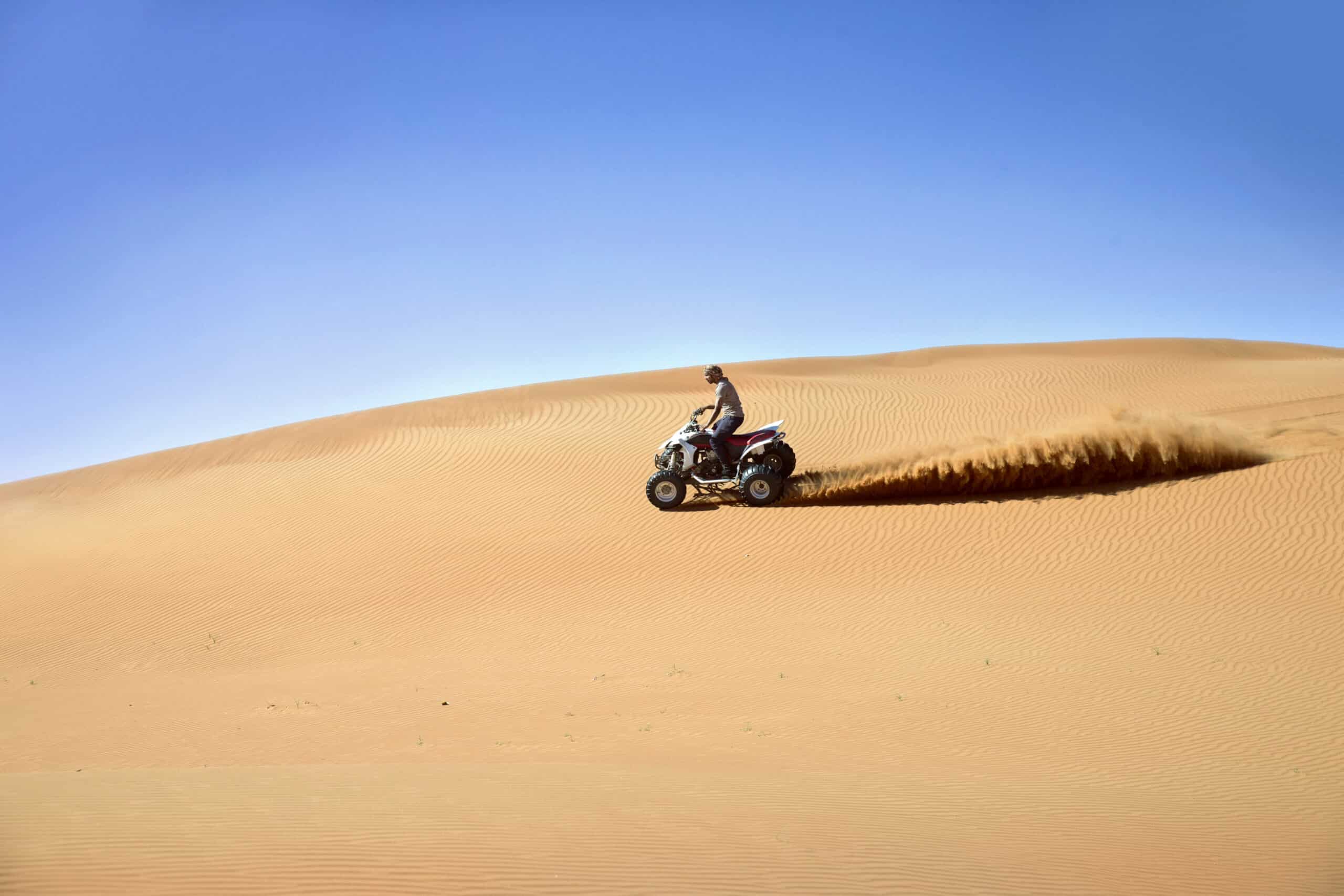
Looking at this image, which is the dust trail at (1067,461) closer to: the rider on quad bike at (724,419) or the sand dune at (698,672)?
the sand dune at (698,672)

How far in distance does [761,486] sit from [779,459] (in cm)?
50

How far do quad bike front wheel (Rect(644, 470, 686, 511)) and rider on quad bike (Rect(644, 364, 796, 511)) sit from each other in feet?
0.08

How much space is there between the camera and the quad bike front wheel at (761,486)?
13891mm

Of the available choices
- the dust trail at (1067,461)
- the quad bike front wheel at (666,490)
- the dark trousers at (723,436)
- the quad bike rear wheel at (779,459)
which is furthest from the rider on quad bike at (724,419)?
the dust trail at (1067,461)

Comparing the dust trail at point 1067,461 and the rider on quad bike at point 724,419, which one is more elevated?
the rider on quad bike at point 724,419

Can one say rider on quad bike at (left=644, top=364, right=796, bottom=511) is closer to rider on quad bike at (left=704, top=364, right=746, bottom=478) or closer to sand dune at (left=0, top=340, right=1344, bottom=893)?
rider on quad bike at (left=704, top=364, right=746, bottom=478)

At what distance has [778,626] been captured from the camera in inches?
392

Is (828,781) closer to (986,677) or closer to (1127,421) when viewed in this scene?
(986,677)

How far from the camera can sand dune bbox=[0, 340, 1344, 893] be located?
152 inches

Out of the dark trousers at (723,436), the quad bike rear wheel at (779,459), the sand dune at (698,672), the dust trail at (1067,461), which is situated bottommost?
the sand dune at (698,672)

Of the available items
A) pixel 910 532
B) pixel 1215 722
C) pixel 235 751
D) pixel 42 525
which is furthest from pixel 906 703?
pixel 42 525

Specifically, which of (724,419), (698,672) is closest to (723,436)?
(724,419)

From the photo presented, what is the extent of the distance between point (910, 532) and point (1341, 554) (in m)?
5.09

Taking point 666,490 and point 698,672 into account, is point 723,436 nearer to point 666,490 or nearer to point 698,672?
point 666,490
